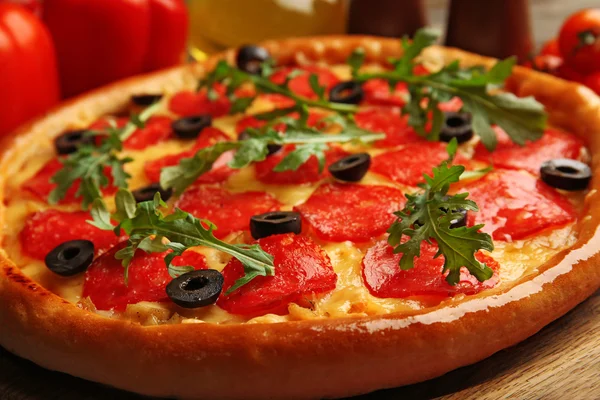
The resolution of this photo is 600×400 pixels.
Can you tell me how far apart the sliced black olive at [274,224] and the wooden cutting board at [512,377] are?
28.4 inches

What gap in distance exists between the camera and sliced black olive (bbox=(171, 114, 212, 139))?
13.0 feet

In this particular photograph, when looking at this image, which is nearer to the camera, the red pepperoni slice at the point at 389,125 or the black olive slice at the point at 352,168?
the black olive slice at the point at 352,168

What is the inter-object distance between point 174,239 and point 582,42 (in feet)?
10.1

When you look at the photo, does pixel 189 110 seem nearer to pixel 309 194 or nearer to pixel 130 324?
pixel 309 194

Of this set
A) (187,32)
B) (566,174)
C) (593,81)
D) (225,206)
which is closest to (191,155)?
(225,206)

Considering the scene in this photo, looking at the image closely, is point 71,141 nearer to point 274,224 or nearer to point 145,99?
point 145,99

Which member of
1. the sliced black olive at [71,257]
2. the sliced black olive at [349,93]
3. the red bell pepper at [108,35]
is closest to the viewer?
the sliced black olive at [71,257]

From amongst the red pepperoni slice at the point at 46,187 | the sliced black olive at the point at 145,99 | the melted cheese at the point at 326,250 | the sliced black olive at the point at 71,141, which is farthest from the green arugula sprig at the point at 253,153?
the sliced black olive at the point at 145,99

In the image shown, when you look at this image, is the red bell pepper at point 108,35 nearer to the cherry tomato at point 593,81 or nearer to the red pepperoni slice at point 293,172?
the red pepperoni slice at point 293,172

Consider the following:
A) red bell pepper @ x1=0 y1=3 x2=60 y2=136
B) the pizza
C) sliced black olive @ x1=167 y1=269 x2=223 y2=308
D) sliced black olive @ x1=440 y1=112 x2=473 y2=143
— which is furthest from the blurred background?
sliced black olive @ x1=167 y1=269 x2=223 y2=308

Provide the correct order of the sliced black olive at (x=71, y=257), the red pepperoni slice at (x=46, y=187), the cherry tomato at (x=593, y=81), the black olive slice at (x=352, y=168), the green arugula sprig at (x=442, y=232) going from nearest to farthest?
the green arugula sprig at (x=442, y=232), the sliced black olive at (x=71, y=257), the black olive slice at (x=352, y=168), the red pepperoni slice at (x=46, y=187), the cherry tomato at (x=593, y=81)

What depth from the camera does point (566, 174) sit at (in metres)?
3.24

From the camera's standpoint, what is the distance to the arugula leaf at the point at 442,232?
260 cm

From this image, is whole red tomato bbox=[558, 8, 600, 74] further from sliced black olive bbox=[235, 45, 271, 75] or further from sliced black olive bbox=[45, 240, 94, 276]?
sliced black olive bbox=[45, 240, 94, 276]
